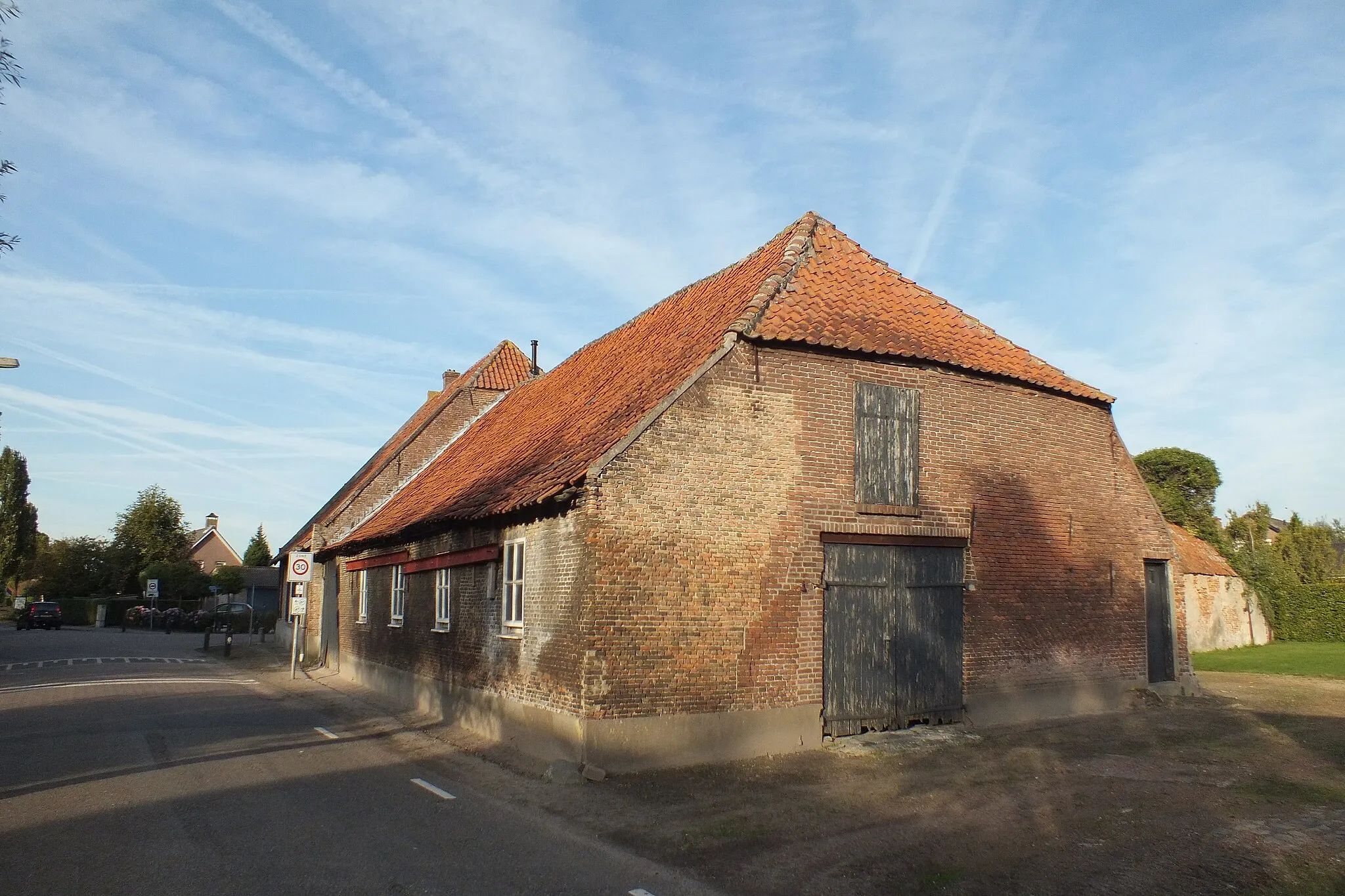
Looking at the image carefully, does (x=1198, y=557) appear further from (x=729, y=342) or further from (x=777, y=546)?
(x=729, y=342)

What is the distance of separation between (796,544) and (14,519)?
69.1 m

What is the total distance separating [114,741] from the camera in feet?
42.4

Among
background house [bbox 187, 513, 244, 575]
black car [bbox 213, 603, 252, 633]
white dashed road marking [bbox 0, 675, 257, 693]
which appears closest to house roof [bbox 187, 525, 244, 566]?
background house [bbox 187, 513, 244, 575]

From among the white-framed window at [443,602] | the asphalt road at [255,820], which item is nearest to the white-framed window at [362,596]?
the asphalt road at [255,820]

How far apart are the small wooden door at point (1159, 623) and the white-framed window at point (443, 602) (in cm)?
1175

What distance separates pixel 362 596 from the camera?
2159 centimetres

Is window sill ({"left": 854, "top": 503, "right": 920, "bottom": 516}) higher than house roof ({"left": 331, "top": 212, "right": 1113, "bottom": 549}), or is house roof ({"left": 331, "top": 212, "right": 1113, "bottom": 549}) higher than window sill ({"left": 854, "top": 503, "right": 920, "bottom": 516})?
house roof ({"left": 331, "top": 212, "right": 1113, "bottom": 549})

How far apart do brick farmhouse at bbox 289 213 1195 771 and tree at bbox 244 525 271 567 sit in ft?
300

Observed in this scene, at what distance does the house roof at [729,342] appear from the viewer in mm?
12469

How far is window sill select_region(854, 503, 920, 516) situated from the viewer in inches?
500

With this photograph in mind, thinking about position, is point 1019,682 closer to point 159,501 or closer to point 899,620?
point 899,620

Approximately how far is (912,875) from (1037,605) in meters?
8.16

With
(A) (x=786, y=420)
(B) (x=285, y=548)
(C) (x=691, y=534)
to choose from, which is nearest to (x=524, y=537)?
(C) (x=691, y=534)

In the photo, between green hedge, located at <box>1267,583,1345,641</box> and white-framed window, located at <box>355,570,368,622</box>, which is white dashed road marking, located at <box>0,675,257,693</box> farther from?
green hedge, located at <box>1267,583,1345,641</box>
